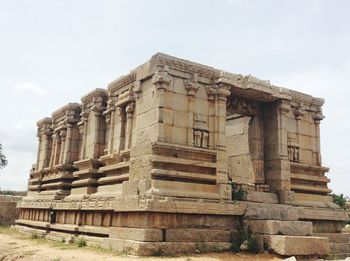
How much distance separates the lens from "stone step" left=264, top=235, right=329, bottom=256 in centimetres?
1028

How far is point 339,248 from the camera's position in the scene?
13977 mm

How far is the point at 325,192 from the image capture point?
15484mm

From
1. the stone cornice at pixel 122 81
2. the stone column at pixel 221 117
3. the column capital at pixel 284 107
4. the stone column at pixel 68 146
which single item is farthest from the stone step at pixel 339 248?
the stone column at pixel 68 146

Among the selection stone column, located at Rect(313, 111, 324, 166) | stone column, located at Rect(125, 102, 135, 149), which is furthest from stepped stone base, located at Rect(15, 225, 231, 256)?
stone column, located at Rect(313, 111, 324, 166)

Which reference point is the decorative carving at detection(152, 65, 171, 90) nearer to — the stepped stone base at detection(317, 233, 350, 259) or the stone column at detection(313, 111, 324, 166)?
the stone column at detection(313, 111, 324, 166)

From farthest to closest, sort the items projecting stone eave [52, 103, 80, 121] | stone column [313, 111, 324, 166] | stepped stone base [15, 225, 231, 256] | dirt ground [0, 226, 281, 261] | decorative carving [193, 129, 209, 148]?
1. projecting stone eave [52, 103, 80, 121]
2. stone column [313, 111, 324, 166]
3. decorative carving [193, 129, 209, 148]
4. stepped stone base [15, 225, 231, 256]
5. dirt ground [0, 226, 281, 261]

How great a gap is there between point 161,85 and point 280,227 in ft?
17.0

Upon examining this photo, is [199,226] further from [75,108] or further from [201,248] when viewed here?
[75,108]

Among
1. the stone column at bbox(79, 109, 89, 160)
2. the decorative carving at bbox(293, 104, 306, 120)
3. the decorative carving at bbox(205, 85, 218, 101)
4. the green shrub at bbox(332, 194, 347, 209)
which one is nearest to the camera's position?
the decorative carving at bbox(205, 85, 218, 101)

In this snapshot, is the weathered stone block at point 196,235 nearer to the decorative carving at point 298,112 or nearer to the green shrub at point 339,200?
the decorative carving at point 298,112

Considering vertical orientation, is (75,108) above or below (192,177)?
above

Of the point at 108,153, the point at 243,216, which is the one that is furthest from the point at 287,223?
the point at 108,153

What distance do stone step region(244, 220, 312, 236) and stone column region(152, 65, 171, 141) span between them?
3.60 metres

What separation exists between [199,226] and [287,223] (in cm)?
236
